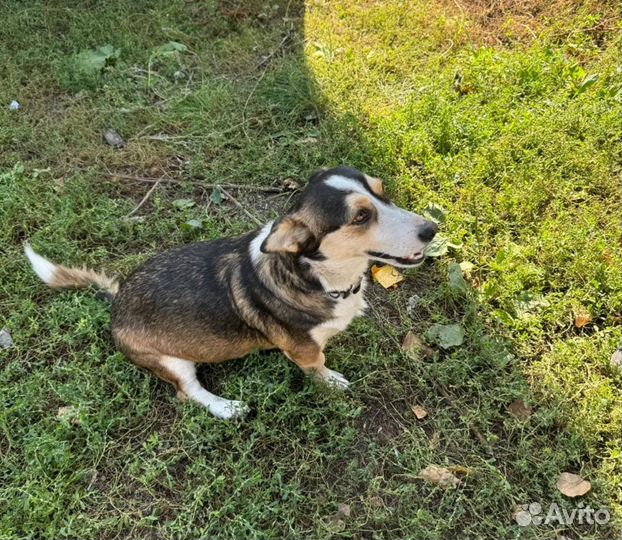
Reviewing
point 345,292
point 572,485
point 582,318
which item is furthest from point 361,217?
point 572,485

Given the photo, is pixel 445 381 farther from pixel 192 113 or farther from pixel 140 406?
pixel 192 113

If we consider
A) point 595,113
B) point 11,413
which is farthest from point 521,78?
point 11,413

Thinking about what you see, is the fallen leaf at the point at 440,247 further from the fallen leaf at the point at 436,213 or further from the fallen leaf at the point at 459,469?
the fallen leaf at the point at 459,469

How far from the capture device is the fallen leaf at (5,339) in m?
3.68

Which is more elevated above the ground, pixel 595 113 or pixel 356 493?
pixel 595 113

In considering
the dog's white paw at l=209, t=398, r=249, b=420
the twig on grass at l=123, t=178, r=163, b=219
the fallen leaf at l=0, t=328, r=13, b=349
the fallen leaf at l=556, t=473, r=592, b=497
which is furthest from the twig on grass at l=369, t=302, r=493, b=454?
the fallen leaf at l=0, t=328, r=13, b=349

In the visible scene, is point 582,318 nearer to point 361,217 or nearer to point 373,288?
point 373,288

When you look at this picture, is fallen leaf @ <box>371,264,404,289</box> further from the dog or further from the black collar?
the black collar

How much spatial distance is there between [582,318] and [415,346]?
1.12m

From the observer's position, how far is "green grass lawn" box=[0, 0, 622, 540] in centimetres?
292

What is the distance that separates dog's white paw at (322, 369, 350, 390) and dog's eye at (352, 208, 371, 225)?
1.13 meters

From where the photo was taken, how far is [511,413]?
3129mm

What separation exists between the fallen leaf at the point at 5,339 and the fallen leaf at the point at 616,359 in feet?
13.6

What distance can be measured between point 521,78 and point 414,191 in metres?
1.73
